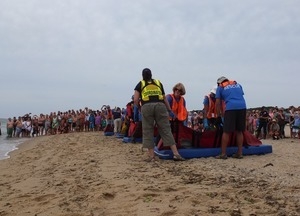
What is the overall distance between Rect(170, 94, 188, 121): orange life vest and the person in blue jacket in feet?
2.84

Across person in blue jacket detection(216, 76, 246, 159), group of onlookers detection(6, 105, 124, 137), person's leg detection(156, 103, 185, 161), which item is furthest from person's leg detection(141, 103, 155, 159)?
group of onlookers detection(6, 105, 124, 137)

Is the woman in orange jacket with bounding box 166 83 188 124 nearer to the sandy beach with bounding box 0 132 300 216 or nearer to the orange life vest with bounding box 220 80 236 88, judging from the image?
the orange life vest with bounding box 220 80 236 88

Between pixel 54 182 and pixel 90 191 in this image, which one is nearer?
pixel 90 191

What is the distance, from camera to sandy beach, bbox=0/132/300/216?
3.54 m

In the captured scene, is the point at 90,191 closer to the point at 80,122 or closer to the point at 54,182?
the point at 54,182

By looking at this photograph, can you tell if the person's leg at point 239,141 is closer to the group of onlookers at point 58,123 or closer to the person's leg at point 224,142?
the person's leg at point 224,142

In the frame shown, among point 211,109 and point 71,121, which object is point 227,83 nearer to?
point 211,109

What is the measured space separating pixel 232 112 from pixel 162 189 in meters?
2.79

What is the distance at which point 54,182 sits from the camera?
5.52 metres

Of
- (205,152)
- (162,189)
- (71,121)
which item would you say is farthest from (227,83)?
(71,121)

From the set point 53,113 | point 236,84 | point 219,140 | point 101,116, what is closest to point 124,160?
point 219,140

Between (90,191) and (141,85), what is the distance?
8.33 feet

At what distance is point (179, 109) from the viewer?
24.2 ft

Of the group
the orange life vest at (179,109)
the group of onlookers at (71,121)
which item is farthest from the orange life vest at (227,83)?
the group of onlookers at (71,121)
